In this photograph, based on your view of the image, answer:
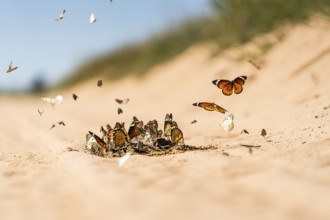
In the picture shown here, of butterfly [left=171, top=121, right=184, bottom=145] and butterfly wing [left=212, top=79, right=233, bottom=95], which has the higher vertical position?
butterfly wing [left=212, top=79, right=233, bottom=95]

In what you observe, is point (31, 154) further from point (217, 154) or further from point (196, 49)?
point (196, 49)

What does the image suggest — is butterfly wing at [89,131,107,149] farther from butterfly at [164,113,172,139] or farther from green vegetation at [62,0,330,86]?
green vegetation at [62,0,330,86]

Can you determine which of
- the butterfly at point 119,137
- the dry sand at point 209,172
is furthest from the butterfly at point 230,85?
the butterfly at point 119,137

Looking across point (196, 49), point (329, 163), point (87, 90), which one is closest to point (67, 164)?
point (329, 163)

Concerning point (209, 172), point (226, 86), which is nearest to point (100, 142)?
point (226, 86)

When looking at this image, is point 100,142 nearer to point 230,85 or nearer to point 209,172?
point 230,85

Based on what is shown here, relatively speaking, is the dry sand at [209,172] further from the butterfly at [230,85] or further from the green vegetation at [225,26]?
the green vegetation at [225,26]

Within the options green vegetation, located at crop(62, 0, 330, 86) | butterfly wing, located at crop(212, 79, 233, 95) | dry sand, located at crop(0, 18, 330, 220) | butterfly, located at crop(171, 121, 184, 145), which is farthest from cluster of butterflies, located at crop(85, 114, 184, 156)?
green vegetation, located at crop(62, 0, 330, 86)
